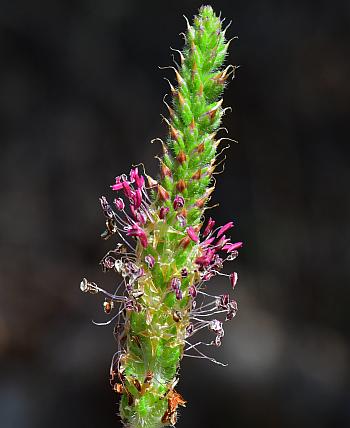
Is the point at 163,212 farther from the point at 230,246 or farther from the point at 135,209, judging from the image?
the point at 230,246

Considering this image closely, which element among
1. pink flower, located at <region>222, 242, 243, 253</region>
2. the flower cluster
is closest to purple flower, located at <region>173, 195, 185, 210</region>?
the flower cluster

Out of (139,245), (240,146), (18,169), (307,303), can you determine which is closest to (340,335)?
(307,303)

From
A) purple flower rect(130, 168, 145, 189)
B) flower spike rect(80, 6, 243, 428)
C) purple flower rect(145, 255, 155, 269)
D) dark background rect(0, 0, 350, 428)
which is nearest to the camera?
flower spike rect(80, 6, 243, 428)

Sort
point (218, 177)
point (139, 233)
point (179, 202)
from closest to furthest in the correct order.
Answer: point (179, 202) < point (139, 233) < point (218, 177)

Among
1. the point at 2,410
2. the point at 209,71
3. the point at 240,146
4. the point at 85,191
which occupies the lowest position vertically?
the point at 2,410

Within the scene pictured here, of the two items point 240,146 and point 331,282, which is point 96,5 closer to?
point 240,146

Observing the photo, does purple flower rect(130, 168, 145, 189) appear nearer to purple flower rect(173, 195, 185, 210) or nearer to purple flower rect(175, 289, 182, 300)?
purple flower rect(173, 195, 185, 210)

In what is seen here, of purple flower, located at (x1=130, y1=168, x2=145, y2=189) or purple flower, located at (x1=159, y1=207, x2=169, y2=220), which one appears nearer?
purple flower, located at (x1=159, y1=207, x2=169, y2=220)

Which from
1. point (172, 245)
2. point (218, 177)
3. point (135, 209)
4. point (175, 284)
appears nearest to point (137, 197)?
point (135, 209)

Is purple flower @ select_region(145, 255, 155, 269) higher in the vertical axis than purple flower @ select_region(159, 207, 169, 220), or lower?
lower
